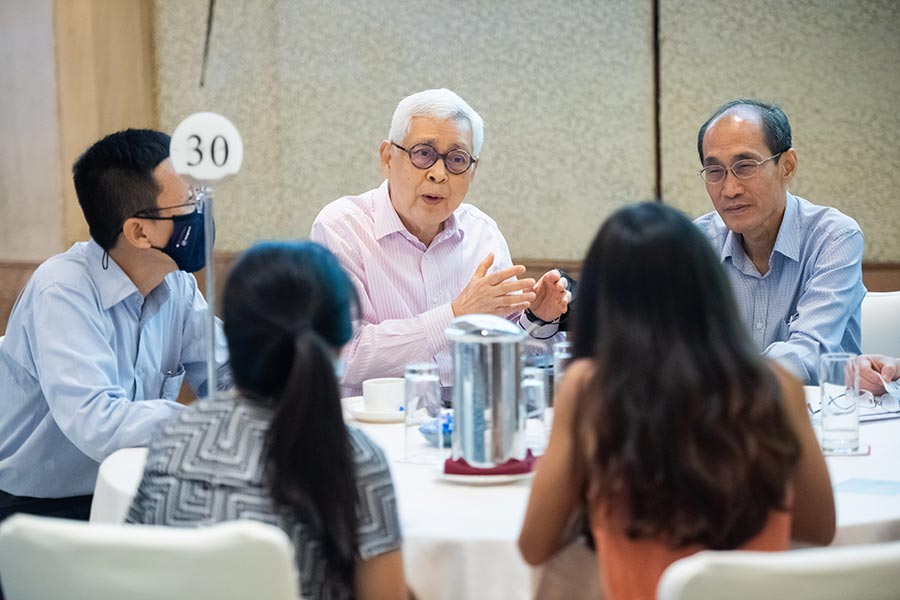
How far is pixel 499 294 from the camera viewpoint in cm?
283

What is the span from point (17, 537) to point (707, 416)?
2.99ft

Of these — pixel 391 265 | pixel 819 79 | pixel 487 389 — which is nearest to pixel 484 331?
pixel 487 389

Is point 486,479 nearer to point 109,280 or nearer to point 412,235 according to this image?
point 109,280

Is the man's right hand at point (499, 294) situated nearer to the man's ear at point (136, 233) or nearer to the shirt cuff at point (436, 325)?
the shirt cuff at point (436, 325)

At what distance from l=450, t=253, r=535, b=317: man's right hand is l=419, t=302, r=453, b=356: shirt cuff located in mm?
85

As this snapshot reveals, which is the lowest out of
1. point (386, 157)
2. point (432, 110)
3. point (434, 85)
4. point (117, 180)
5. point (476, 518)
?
point (476, 518)

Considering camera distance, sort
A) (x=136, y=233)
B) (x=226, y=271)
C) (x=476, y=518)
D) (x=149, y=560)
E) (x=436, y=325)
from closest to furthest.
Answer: (x=149, y=560), (x=476, y=518), (x=136, y=233), (x=436, y=325), (x=226, y=271)

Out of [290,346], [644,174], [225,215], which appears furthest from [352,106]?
[290,346]

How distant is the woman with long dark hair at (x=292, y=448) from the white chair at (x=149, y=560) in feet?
0.51

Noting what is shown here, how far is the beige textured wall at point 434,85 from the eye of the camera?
466 centimetres

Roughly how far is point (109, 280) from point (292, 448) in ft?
4.02

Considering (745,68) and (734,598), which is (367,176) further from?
(734,598)

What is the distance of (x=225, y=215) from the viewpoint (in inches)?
190

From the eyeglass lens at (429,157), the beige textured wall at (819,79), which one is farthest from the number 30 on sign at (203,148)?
the beige textured wall at (819,79)
